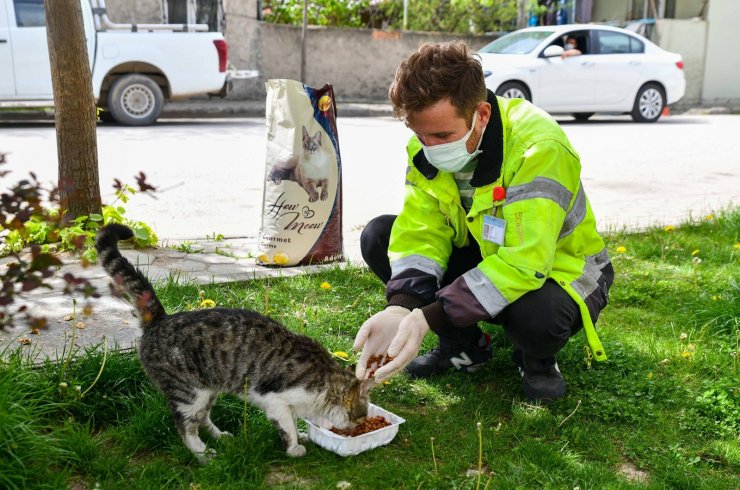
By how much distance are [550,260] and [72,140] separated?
10.7ft

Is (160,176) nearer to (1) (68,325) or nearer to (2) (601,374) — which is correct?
(1) (68,325)

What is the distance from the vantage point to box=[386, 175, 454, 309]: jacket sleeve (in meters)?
3.27

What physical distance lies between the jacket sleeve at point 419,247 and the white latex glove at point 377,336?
163 mm

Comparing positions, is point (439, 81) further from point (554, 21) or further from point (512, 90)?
point (554, 21)

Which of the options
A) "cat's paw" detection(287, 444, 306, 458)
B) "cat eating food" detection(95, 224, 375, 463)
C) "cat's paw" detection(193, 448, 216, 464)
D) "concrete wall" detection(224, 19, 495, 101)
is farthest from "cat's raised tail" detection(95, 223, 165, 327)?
"concrete wall" detection(224, 19, 495, 101)

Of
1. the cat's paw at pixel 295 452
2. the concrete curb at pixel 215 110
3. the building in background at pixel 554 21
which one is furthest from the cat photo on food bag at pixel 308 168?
the building in background at pixel 554 21

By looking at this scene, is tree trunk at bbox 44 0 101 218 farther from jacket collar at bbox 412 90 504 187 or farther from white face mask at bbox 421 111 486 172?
jacket collar at bbox 412 90 504 187

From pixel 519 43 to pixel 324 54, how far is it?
497 centimetres

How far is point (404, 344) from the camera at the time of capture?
115 inches

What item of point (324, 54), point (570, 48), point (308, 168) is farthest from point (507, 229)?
point (324, 54)

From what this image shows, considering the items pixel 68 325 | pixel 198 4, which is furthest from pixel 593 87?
pixel 68 325

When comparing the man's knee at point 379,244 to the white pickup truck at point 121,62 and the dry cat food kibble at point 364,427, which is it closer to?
the dry cat food kibble at point 364,427

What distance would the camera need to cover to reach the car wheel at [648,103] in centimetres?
1477

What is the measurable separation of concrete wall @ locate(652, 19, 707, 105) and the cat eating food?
721 inches
